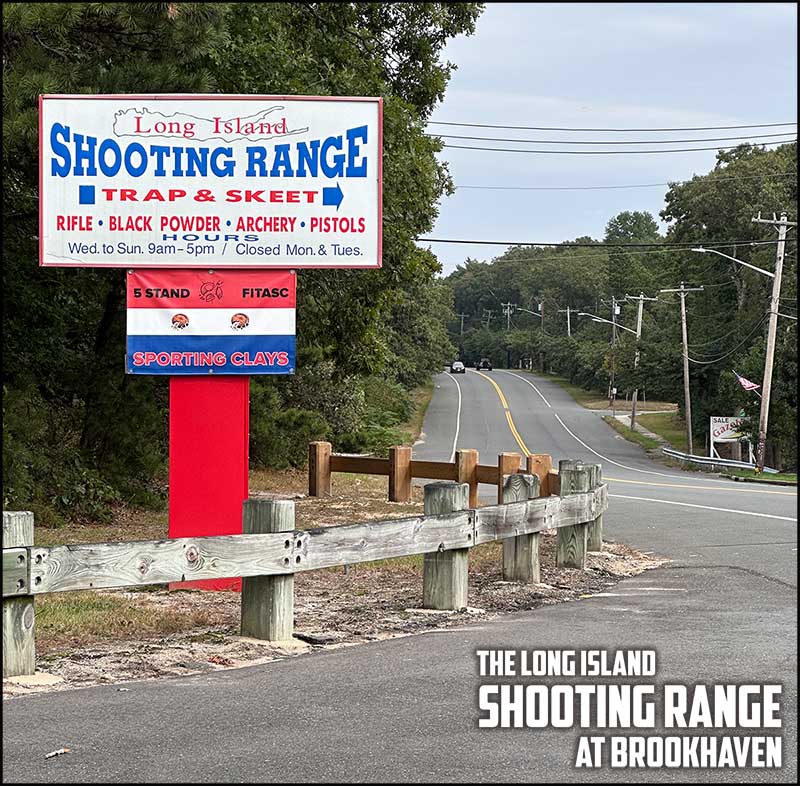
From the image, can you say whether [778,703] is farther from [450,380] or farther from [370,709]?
[450,380]

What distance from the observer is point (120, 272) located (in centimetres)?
1806

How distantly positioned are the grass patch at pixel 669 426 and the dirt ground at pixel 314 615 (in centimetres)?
5446

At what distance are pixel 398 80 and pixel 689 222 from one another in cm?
4334

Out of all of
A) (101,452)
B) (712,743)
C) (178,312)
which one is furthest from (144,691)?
(101,452)

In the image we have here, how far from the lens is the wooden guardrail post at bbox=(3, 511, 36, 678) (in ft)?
22.4

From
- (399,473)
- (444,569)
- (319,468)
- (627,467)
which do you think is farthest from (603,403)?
(444,569)

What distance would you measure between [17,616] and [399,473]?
47.8ft

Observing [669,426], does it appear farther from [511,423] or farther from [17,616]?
[17,616]

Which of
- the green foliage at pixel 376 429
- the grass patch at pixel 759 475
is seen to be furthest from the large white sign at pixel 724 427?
the green foliage at pixel 376 429

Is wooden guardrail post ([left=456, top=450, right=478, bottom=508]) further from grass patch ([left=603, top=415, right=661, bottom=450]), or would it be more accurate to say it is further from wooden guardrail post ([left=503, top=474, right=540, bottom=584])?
grass patch ([left=603, top=415, right=661, bottom=450])

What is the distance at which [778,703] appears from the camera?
5922 mm

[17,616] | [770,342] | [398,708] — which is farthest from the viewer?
[770,342]

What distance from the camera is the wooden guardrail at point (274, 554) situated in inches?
272

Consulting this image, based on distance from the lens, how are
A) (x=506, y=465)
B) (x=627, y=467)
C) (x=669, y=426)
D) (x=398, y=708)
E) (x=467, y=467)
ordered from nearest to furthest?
(x=398, y=708) < (x=506, y=465) < (x=467, y=467) < (x=627, y=467) < (x=669, y=426)
